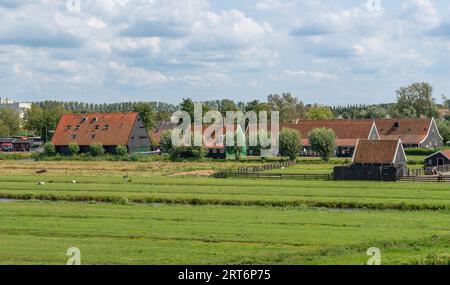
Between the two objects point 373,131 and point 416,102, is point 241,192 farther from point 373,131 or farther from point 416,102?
point 416,102

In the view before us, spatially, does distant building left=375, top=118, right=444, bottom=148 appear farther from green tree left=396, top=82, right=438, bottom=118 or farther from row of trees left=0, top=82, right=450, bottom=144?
green tree left=396, top=82, right=438, bottom=118

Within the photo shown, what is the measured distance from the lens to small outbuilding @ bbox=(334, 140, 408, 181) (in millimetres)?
69812

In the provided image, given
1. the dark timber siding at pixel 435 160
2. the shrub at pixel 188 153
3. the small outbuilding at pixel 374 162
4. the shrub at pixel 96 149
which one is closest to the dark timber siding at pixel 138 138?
the shrub at pixel 96 149

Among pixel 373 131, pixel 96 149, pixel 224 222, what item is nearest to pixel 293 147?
pixel 373 131

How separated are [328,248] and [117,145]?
8316 centimetres

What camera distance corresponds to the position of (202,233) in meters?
36.8

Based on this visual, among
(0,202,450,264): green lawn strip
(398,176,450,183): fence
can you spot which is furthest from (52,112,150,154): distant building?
(0,202,450,264): green lawn strip

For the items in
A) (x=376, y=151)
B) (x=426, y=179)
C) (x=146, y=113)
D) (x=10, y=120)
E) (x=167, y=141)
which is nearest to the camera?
(x=426, y=179)

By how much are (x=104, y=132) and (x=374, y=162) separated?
52.1 m

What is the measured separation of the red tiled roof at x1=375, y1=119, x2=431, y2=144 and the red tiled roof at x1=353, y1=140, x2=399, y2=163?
46.6 metres

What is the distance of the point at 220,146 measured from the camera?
355ft
